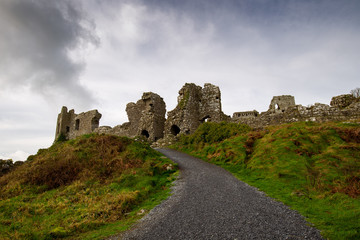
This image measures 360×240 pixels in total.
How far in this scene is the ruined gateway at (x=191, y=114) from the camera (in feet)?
58.8

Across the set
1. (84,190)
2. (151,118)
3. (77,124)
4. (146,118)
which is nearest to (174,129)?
(151,118)

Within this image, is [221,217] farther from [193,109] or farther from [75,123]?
[75,123]

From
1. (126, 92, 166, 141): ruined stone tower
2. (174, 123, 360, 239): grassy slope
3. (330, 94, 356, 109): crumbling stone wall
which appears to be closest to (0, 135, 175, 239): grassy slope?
(174, 123, 360, 239): grassy slope

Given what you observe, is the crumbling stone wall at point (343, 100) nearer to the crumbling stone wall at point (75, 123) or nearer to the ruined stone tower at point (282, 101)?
the ruined stone tower at point (282, 101)

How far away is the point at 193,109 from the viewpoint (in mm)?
28297

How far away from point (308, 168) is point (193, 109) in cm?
1925

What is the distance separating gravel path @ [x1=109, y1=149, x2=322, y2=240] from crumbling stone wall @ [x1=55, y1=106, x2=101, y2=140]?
34.2 metres

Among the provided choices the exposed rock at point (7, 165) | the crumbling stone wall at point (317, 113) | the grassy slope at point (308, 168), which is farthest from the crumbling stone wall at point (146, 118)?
the exposed rock at point (7, 165)

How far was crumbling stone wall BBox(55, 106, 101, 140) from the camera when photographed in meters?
39.8

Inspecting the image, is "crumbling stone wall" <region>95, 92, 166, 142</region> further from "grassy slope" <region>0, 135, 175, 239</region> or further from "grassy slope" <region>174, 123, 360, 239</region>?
"grassy slope" <region>174, 123, 360, 239</region>

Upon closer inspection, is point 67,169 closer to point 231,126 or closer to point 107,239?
point 107,239

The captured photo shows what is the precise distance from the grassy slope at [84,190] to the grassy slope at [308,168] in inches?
185

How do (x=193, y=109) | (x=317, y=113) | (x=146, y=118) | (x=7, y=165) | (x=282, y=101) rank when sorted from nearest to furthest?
(x=7, y=165), (x=317, y=113), (x=193, y=109), (x=146, y=118), (x=282, y=101)

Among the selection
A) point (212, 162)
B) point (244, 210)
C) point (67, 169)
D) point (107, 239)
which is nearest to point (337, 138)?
point (212, 162)
